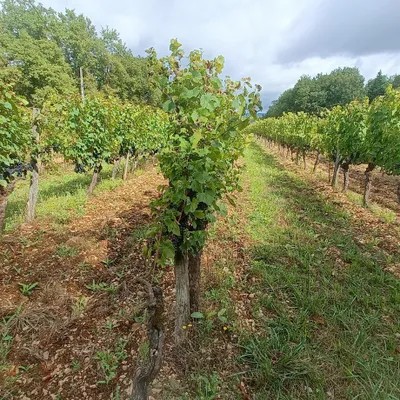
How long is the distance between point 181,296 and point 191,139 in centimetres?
158

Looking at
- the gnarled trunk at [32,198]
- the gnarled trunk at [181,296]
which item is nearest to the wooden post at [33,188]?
the gnarled trunk at [32,198]

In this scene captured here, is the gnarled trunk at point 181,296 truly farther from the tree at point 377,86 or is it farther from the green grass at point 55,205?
the tree at point 377,86

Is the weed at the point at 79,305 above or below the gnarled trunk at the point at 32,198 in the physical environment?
below

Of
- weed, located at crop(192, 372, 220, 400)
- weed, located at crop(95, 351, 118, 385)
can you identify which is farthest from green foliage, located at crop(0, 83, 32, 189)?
weed, located at crop(192, 372, 220, 400)

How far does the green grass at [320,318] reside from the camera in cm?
222

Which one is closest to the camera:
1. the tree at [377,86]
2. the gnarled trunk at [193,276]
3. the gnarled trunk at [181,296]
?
the gnarled trunk at [181,296]

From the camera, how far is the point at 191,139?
1.98m

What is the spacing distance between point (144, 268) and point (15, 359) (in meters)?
1.74

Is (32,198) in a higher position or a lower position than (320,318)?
higher

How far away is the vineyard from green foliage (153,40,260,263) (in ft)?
0.05

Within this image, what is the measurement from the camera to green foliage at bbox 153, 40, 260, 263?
1960 mm

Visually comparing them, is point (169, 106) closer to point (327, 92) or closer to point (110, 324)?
point (110, 324)

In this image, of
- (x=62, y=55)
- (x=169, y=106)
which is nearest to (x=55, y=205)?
(x=169, y=106)

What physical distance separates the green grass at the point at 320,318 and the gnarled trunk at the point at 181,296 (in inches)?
26.4
